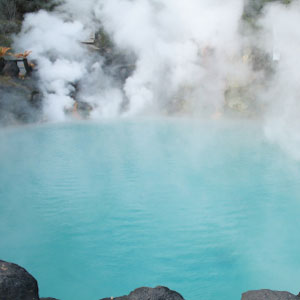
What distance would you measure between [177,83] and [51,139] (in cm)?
420

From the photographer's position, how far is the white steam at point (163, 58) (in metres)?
8.07

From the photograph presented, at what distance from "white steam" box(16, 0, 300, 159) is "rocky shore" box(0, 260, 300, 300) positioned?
19.7ft

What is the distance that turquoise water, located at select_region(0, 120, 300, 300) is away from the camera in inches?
101

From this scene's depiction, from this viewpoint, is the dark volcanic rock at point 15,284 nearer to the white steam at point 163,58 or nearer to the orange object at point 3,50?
the white steam at point 163,58

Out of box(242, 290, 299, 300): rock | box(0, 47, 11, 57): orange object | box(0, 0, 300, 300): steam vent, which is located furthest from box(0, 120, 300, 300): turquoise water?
box(0, 47, 11, 57): orange object

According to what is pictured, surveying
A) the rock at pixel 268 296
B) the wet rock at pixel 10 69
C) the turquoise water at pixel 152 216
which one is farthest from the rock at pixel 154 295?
the wet rock at pixel 10 69

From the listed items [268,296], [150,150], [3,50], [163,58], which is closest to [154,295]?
[268,296]

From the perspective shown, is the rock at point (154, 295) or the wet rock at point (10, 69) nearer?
the rock at point (154, 295)

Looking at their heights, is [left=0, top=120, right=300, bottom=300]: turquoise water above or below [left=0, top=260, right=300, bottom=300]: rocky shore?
below

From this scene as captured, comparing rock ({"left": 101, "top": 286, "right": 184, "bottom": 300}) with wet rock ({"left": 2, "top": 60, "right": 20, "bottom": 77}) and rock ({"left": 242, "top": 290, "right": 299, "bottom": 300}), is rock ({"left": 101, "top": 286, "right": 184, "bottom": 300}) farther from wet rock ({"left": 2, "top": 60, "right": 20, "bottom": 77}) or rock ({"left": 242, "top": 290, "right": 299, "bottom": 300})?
wet rock ({"left": 2, "top": 60, "right": 20, "bottom": 77})

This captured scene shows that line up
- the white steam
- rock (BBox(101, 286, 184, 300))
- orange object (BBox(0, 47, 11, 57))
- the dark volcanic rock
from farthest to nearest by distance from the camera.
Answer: orange object (BBox(0, 47, 11, 57))
the white steam
rock (BBox(101, 286, 184, 300))
the dark volcanic rock

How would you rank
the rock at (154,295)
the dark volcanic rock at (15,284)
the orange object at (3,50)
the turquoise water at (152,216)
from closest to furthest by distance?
1. the dark volcanic rock at (15,284)
2. the rock at (154,295)
3. the turquoise water at (152,216)
4. the orange object at (3,50)

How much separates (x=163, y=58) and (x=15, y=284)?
28.7 feet

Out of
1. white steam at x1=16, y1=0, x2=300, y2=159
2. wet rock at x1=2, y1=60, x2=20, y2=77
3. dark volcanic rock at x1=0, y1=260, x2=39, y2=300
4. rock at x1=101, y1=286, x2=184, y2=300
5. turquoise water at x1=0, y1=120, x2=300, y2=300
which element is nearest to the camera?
dark volcanic rock at x1=0, y1=260, x2=39, y2=300
